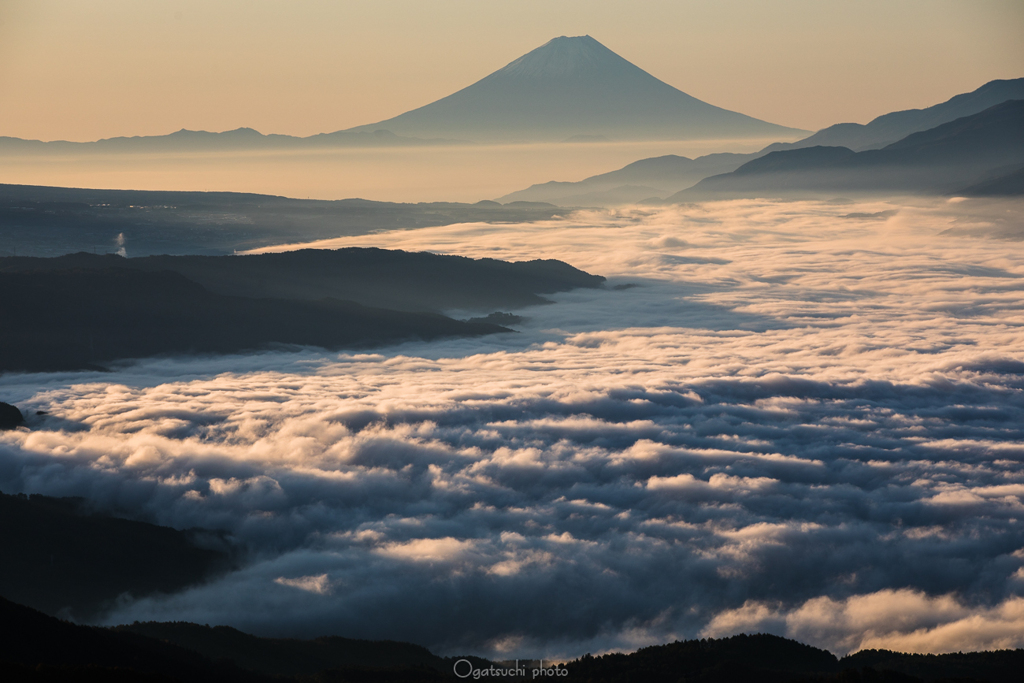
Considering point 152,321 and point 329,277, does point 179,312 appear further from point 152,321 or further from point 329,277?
point 329,277

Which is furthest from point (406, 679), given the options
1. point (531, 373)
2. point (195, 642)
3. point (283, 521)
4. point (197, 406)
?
point (531, 373)

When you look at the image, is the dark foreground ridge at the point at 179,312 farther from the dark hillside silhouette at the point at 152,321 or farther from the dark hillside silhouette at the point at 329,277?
the dark hillside silhouette at the point at 329,277

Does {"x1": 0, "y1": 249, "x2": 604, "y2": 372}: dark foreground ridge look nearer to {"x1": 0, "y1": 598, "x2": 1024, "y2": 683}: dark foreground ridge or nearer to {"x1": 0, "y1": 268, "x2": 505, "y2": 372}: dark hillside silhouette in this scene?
{"x1": 0, "y1": 268, "x2": 505, "y2": 372}: dark hillside silhouette

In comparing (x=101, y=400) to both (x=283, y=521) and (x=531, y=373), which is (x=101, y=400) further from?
(x=531, y=373)

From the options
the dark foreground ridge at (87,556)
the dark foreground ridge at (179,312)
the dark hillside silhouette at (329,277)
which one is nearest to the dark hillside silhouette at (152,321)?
the dark foreground ridge at (179,312)

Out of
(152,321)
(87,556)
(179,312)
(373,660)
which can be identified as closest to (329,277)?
(179,312)

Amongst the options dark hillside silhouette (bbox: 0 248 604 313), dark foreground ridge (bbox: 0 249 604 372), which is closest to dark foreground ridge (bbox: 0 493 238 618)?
dark foreground ridge (bbox: 0 249 604 372)
